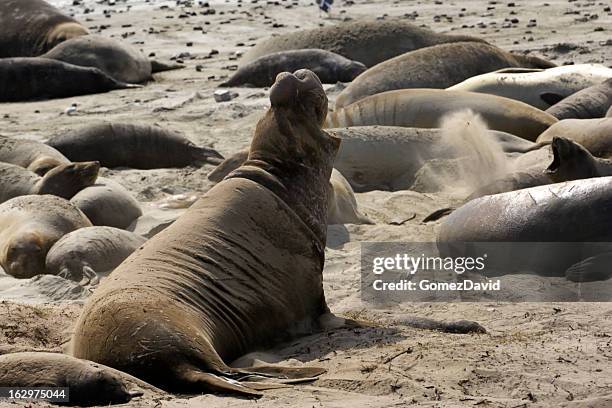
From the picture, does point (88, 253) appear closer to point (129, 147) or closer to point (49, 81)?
point (129, 147)

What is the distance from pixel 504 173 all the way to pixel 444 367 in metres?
3.97

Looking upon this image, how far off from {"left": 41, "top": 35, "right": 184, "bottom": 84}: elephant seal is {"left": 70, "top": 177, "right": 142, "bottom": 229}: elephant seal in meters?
6.05

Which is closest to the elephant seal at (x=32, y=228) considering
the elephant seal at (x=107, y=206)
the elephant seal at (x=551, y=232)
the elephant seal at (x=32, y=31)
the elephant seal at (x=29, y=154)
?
the elephant seal at (x=107, y=206)

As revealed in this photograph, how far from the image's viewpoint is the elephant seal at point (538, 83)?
10.9 meters

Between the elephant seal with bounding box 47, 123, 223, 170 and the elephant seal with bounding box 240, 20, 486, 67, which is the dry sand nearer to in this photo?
the elephant seal with bounding box 47, 123, 223, 170

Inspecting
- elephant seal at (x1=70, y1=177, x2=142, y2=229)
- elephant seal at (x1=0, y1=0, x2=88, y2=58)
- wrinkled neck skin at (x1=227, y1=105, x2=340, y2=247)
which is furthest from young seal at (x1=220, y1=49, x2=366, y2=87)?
wrinkled neck skin at (x1=227, y1=105, x2=340, y2=247)

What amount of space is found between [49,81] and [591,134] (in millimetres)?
7184

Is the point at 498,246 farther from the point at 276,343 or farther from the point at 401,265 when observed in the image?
the point at 276,343

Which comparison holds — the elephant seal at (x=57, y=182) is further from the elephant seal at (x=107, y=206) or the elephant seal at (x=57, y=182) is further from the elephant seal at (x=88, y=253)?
the elephant seal at (x=88, y=253)

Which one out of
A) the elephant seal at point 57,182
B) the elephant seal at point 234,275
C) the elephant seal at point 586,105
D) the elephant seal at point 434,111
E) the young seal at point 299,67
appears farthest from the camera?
the young seal at point 299,67

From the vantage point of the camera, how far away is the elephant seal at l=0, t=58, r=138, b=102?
1380 cm

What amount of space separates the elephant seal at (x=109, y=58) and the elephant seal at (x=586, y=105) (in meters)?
5.70

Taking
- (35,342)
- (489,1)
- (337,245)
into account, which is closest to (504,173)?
(337,245)

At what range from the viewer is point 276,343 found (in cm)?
550
